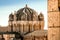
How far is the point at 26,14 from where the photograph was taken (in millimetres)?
78312

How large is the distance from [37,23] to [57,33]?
71991 millimetres

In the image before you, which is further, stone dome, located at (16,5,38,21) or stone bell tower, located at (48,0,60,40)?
stone dome, located at (16,5,38,21)

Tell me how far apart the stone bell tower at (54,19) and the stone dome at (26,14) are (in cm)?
7066

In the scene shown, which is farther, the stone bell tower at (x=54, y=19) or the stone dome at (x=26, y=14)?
the stone dome at (x=26, y=14)

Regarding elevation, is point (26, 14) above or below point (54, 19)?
below

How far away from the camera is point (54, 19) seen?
248 inches

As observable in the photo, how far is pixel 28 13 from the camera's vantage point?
7862 centimetres

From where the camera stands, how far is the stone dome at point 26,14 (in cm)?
7755

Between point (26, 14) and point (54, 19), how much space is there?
72038 mm

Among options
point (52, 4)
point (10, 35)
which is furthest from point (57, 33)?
point (10, 35)

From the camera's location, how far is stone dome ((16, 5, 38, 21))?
7755cm

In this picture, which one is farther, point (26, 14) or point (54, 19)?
point (26, 14)

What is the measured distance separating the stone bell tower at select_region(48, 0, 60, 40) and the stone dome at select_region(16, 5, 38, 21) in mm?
70658

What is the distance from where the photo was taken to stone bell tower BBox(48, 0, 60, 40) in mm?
6285
